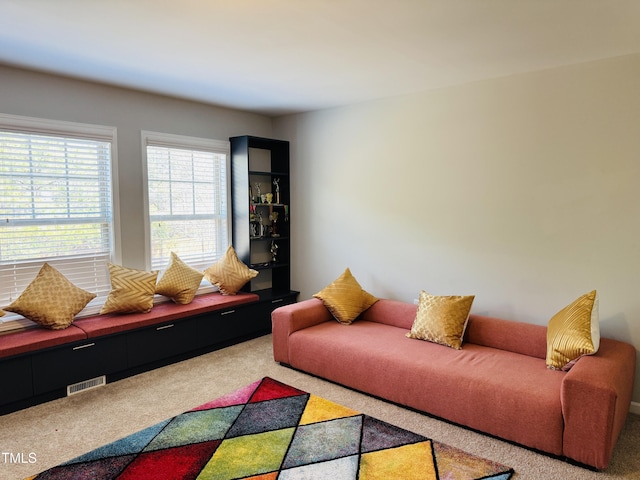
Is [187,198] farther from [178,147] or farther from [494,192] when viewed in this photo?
[494,192]

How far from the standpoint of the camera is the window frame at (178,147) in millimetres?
4348

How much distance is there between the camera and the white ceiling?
7.79 ft

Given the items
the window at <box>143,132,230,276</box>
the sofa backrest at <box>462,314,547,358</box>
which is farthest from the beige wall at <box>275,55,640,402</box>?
the window at <box>143,132,230,276</box>

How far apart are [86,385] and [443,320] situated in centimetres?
289

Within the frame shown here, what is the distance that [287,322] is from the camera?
398 cm

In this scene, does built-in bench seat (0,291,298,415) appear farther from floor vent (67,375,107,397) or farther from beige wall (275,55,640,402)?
beige wall (275,55,640,402)

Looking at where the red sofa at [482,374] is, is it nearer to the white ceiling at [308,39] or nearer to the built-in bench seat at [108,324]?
the built-in bench seat at [108,324]

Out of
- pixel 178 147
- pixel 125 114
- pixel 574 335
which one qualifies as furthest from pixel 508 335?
pixel 125 114

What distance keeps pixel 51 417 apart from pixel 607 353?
3.77 metres

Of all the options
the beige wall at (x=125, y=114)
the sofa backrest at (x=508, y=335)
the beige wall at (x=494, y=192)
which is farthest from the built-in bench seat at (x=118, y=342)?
the sofa backrest at (x=508, y=335)

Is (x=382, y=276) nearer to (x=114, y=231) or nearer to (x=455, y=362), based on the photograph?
(x=455, y=362)

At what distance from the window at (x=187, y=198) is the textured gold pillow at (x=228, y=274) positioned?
0.65ft

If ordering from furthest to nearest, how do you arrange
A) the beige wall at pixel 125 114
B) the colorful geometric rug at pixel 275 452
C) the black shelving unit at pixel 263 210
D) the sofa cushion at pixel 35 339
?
1. the black shelving unit at pixel 263 210
2. the beige wall at pixel 125 114
3. the sofa cushion at pixel 35 339
4. the colorful geometric rug at pixel 275 452

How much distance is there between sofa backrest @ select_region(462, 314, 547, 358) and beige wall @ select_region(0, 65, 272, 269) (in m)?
3.14
